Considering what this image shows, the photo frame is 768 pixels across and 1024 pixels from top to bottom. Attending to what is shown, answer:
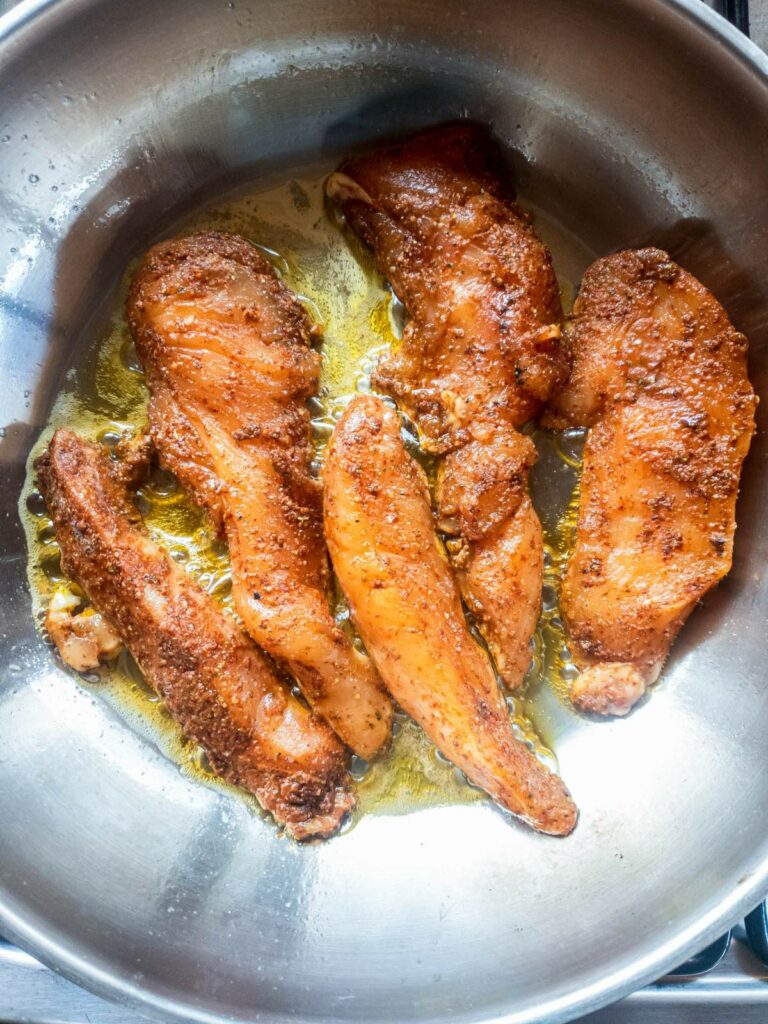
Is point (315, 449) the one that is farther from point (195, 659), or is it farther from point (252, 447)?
point (195, 659)

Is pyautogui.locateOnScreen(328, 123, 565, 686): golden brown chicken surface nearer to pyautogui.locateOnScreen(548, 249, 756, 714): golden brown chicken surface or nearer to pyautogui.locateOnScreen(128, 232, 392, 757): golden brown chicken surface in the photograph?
pyautogui.locateOnScreen(548, 249, 756, 714): golden brown chicken surface

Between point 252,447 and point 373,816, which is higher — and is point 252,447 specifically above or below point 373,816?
above

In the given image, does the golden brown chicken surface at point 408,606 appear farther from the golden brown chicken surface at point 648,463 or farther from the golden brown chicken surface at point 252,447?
the golden brown chicken surface at point 648,463

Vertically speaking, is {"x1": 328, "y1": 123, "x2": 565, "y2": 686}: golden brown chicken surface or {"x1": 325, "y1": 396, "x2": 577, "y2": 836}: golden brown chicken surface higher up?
{"x1": 328, "y1": 123, "x2": 565, "y2": 686}: golden brown chicken surface

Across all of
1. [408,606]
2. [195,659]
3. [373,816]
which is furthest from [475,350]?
[373,816]

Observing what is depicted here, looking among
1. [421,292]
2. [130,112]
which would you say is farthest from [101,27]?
[421,292]

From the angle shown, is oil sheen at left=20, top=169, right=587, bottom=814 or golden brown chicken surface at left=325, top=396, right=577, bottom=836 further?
oil sheen at left=20, top=169, right=587, bottom=814

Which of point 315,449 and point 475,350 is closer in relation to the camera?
point 475,350

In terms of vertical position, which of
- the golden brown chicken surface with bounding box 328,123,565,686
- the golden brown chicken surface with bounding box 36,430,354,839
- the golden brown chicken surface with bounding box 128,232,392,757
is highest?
the golden brown chicken surface with bounding box 328,123,565,686

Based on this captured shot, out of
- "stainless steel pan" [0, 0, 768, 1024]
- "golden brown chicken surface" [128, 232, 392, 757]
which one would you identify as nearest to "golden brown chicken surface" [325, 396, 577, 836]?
"golden brown chicken surface" [128, 232, 392, 757]
